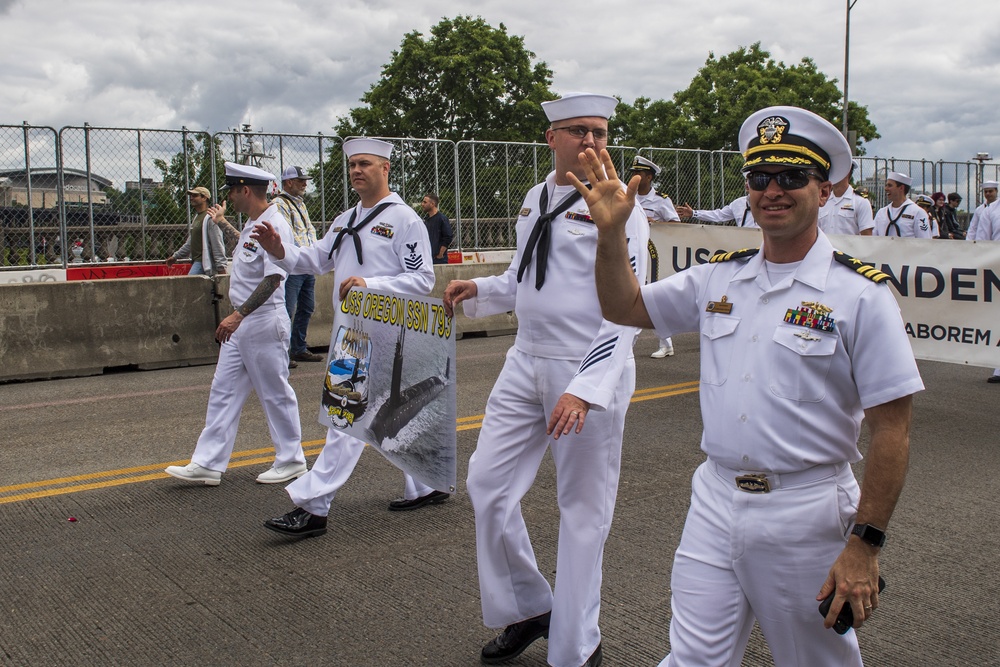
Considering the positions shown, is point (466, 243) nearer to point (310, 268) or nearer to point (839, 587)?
point (310, 268)

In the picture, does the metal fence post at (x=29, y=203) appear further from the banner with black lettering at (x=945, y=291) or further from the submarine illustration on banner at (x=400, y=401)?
the banner with black lettering at (x=945, y=291)

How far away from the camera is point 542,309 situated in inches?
158

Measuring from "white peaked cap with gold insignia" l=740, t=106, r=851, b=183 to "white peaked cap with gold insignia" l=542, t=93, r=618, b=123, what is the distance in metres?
1.29

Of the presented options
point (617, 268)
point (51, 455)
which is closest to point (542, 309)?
point (617, 268)

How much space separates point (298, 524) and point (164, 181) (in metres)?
8.99

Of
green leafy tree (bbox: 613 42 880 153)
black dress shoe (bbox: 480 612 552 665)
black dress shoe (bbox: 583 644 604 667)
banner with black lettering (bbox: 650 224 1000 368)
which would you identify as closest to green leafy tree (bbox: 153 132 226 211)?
banner with black lettering (bbox: 650 224 1000 368)

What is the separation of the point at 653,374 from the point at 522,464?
6878 millimetres

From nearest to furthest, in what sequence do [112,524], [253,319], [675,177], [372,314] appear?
[372,314]
[112,524]
[253,319]
[675,177]

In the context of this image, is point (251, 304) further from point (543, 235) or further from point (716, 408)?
point (716, 408)

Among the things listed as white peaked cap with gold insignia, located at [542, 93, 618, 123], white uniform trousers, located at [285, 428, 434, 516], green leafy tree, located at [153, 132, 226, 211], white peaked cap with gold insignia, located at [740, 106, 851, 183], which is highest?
green leafy tree, located at [153, 132, 226, 211]

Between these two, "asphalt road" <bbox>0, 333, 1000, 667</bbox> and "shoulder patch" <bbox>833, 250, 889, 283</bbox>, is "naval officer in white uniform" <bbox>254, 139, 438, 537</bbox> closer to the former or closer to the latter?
"asphalt road" <bbox>0, 333, 1000, 667</bbox>

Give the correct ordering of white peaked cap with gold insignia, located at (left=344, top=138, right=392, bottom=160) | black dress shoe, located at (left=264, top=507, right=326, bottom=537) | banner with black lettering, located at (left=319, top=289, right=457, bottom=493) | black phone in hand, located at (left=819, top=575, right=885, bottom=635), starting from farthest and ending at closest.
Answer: white peaked cap with gold insignia, located at (left=344, top=138, right=392, bottom=160)
black dress shoe, located at (left=264, top=507, right=326, bottom=537)
banner with black lettering, located at (left=319, top=289, right=457, bottom=493)
black phone in hand, located at (left=819, top=575, right=885, bottom=635)

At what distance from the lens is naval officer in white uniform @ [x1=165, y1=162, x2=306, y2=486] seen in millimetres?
6359

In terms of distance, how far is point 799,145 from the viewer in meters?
2.78
